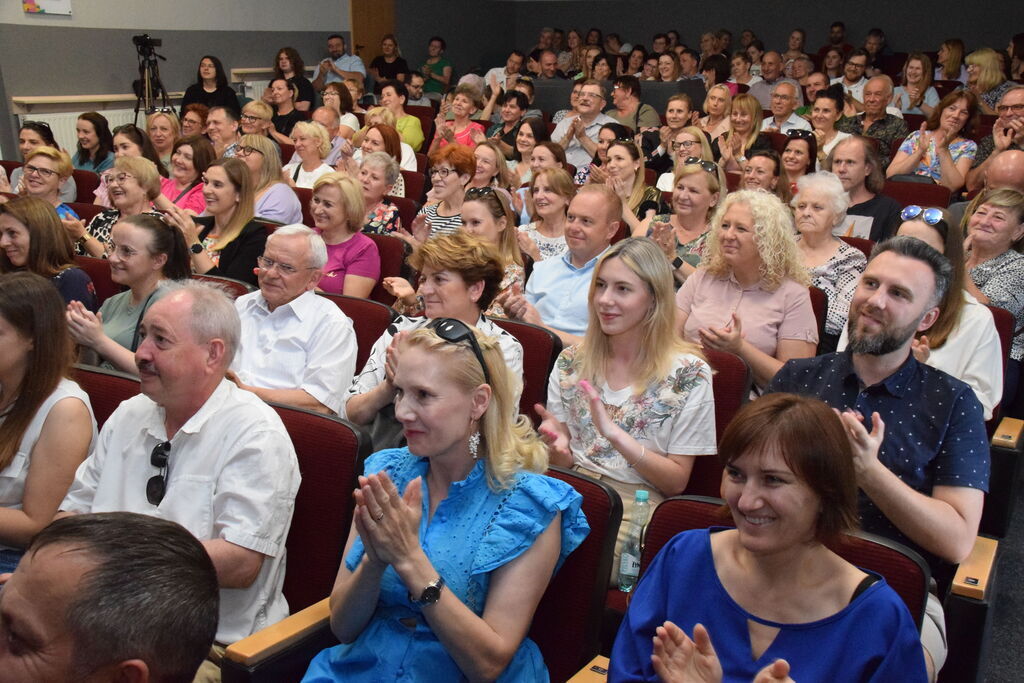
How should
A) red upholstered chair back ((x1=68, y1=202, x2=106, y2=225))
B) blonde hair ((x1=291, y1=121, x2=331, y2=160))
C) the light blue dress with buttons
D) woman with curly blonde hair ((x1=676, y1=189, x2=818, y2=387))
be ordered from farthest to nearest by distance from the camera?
blonde hair ((x1=291, y1=121, x2=331, y2=160))
red upholstered chair back ((x1=68, y1=202, x2=106, y2=225))
woman with curly blonde hair ((x1=676, y1=189, x2=818, y2=387))
the light blue dress with buttons

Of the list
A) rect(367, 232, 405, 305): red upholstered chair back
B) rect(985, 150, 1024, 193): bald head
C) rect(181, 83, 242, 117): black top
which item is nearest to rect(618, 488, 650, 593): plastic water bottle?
rect(367, 232, 405, 305): red upholstered chair back

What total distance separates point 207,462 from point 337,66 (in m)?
9.41

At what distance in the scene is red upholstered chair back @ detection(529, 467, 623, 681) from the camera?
5.65 feet

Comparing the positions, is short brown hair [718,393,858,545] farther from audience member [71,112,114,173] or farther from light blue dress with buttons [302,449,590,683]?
audience member [71,112,114,173]

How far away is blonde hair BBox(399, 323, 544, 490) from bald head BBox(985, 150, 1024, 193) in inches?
123

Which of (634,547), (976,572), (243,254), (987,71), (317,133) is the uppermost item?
(987,71)

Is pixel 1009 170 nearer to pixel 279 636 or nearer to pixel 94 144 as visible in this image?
pixel 279 636

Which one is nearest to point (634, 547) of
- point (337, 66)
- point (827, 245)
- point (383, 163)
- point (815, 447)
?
point (815, 447)

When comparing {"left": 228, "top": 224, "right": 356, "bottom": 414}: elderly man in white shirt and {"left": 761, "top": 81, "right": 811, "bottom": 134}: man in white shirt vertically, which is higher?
{"left": 761, "top": 81, "right": 811, "bottom": 134}: man in white shirt

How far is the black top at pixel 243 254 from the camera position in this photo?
157 inches

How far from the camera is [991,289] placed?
3354 millimetres

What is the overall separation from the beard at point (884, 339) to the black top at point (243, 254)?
8.79 feet

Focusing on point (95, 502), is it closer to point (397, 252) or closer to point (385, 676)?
point (385, 676)

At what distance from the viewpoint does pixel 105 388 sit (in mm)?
2342
